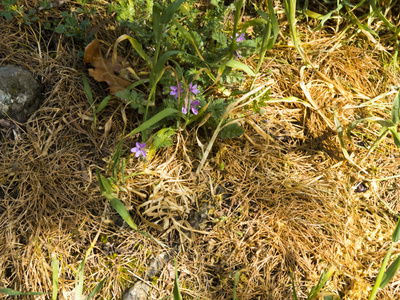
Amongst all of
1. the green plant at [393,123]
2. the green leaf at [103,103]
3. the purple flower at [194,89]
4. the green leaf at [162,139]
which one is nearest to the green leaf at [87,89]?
the green leaf at [103,103]

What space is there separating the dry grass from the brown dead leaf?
0.09 metres

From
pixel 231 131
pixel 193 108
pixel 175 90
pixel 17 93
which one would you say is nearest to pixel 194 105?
pixel 193 108

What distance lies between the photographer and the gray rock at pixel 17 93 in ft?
5.57

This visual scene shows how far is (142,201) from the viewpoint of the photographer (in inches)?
66.5

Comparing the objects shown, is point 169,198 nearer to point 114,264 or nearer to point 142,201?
point 142,201

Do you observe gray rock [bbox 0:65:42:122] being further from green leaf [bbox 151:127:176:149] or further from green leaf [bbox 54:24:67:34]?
green leaf [bbox 151:127:176:149]

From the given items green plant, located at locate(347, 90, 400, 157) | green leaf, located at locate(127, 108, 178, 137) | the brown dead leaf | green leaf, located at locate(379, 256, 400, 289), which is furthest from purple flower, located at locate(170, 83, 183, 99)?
green leaf, located at locate(379, 256, 400, 289)

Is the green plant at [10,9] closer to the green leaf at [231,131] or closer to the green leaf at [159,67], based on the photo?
the green leaf at [159,67]

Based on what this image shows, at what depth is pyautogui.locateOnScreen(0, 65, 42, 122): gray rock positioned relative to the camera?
5.57 feet

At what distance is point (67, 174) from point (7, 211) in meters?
0.33

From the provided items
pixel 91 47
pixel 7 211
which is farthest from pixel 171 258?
pixel 91 47

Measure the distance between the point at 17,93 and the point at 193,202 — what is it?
3.55 feet

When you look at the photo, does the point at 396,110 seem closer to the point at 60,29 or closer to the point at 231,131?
the point at 231,131

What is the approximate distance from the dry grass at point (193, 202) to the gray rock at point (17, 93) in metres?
0.06
